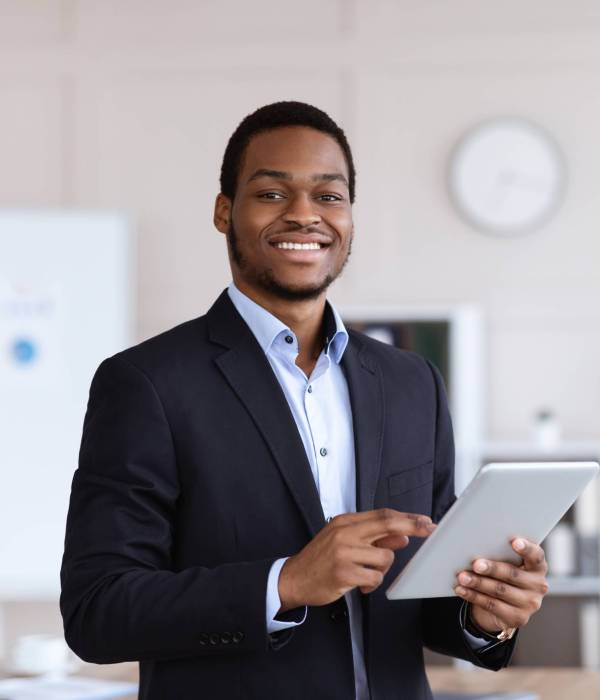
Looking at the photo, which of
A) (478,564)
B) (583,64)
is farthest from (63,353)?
(478,564)

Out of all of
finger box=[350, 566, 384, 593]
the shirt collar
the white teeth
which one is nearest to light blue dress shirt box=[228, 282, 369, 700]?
the shirt collar

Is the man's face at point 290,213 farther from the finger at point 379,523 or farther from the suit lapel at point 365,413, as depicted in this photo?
the finger at point 379,523

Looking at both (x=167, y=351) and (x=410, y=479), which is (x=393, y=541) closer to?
(x=410, y=479)

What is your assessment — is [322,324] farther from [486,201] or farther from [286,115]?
[486,201]

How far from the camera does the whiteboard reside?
531 cm

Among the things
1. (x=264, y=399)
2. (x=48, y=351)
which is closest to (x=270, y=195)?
(x=264, y=399)

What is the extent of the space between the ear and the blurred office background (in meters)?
3.43

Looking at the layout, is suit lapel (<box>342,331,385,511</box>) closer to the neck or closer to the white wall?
the neck

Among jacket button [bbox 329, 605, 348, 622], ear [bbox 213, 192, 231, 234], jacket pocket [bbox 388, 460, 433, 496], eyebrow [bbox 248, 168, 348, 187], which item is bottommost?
jacket button [bbox 329, 605, 348, 622]

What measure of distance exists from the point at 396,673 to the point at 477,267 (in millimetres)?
4045

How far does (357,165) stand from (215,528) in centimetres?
417

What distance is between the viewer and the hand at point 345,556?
1.41 metres

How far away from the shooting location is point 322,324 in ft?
5.94

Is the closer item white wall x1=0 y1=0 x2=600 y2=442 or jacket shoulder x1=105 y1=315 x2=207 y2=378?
jacket shoulder x1=105 y1=315 x2=207 y2=378
